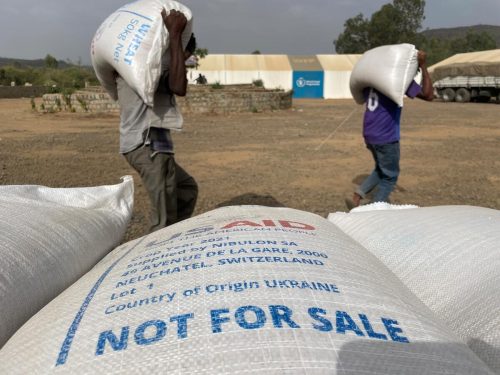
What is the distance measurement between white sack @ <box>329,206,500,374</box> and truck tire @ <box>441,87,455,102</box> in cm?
2122

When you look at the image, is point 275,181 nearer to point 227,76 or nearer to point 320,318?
point 320,318

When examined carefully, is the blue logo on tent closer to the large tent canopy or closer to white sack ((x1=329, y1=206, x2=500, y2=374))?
the large tent canopy

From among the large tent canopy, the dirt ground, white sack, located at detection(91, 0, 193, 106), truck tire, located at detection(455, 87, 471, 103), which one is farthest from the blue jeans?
the large tent canopy

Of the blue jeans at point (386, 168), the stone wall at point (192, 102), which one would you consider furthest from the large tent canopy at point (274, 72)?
the blue jeans at point (386, 168)

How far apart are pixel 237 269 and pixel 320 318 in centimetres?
Result: 25

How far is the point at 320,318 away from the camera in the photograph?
908mm

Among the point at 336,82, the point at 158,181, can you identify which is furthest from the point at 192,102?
the point at 336,82

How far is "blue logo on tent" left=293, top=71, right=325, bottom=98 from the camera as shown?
27.7 m

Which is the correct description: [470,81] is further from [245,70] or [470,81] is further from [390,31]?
[390,31]

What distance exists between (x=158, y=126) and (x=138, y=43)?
1.21 ft

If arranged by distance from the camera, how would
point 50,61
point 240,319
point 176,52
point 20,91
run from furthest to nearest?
point 50,61
point 20,91
point 176,52
point 240,319

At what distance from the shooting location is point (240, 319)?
90 cm

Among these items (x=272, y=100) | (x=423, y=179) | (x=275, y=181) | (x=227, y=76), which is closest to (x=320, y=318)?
(x=275, y=181)

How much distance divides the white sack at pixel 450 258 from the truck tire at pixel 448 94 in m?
21.2
